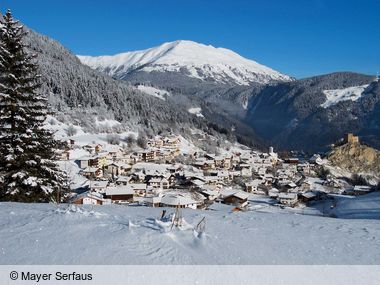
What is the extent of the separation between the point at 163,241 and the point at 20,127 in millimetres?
7985

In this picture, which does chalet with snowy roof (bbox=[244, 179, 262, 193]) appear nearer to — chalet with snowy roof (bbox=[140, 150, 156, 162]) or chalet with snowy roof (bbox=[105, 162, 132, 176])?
chalet with snowy roof (bbox=[105, 162, 132, 176])

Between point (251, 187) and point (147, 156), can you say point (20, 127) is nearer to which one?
point (251, 187)

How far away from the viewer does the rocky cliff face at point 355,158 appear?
93.9 metres

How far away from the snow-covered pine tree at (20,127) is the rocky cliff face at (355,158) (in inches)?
3647

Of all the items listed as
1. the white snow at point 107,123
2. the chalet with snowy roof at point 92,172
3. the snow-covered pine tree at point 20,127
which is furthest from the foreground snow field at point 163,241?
the white snow at point 107,123

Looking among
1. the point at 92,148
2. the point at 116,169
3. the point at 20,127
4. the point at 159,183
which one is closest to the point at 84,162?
the point at 116,169

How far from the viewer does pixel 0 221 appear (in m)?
6.02

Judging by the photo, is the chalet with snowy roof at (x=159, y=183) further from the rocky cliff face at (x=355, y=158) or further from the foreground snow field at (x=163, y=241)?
the rocky cliff face at (x=355, y=158)

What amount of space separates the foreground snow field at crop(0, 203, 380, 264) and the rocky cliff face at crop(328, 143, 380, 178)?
9430cm

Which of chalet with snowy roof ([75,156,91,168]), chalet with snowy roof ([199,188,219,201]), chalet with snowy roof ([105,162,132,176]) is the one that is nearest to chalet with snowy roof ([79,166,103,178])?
chalet with snowy roof ([105,162,132,176])

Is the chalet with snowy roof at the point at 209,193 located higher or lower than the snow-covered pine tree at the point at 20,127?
lower

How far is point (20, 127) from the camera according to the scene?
11.3 metres

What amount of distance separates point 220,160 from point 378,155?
44.4 m

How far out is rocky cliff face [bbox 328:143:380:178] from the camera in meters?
93.9
